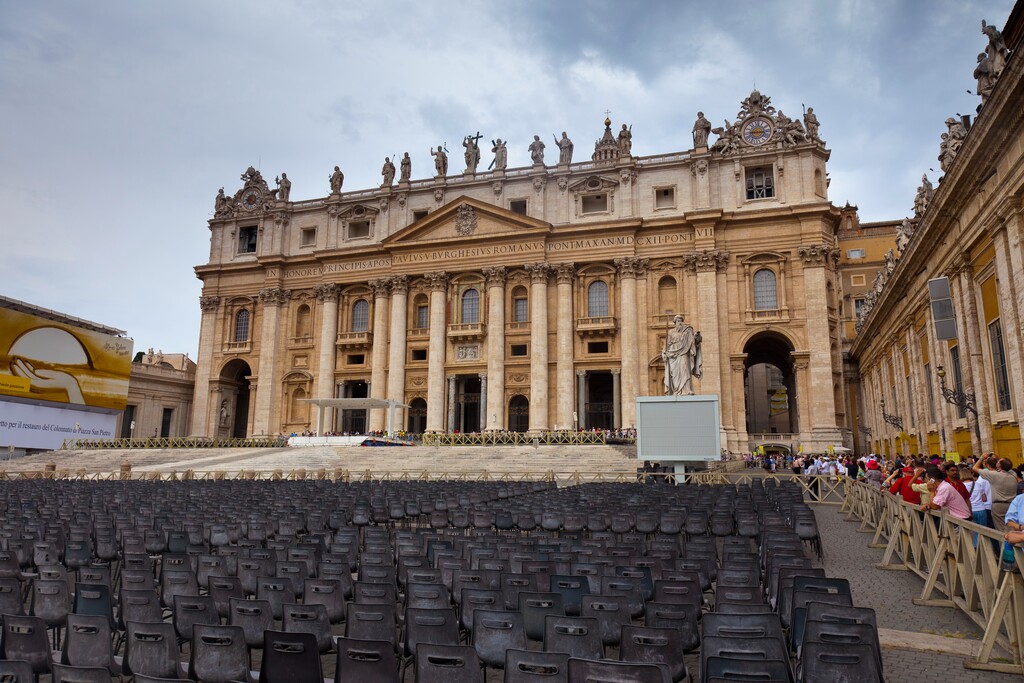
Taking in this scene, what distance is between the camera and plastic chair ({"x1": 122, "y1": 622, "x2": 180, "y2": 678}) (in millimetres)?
4734

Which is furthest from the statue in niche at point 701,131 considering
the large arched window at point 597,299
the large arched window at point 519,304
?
the large arched window at point 519,304

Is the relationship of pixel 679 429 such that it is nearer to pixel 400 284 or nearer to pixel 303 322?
pixel 400 284

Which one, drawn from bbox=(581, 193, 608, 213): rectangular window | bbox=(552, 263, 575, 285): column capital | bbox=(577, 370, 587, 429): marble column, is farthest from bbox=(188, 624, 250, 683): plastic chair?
bbox=(581, 193, 608, 213): rectangular window

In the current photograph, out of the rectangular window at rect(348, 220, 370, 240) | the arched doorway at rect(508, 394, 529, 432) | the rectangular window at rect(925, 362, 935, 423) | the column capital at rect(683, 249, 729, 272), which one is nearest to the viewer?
the rectangular window at rect(925, 362, 935, 423)

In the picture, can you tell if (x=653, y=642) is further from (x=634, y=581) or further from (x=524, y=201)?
(x=524, y=201)

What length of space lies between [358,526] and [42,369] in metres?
42.4

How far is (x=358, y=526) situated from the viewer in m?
13.8

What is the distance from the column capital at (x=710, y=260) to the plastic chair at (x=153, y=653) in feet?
141

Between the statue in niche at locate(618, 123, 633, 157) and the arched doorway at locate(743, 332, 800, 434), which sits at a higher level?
the statue in niche at locate(618, 123, 633, 157)

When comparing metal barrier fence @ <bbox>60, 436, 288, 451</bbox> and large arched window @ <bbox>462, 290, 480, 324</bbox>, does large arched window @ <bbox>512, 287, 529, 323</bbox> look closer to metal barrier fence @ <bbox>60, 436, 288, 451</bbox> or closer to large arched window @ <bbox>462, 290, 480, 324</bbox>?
large arched window @ <bbox>462, 290, 480, 324</bbox>

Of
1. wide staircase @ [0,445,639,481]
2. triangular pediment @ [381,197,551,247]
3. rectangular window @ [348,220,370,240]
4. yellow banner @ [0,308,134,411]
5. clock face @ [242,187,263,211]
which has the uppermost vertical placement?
clock face @ [242,187,263,211]

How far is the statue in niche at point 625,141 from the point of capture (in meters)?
48.6

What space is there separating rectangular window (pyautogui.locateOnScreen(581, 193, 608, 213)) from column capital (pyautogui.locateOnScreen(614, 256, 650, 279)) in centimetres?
469

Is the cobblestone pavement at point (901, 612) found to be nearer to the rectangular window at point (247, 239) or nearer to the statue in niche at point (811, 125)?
the statue in niche at point (811, 125)
